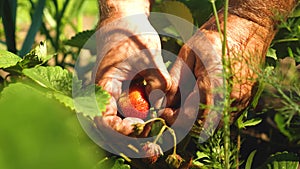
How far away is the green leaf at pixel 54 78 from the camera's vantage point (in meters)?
0.77

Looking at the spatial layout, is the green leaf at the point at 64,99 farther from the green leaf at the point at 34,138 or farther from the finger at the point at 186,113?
the green leaf at the point at 34,138

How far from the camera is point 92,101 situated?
2.29ft

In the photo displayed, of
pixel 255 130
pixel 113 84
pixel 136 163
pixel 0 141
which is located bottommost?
pixel 255 130

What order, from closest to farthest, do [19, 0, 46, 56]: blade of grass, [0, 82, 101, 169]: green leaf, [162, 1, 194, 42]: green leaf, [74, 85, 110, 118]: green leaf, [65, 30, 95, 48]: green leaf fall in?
[0, 82, 101, 169]: green leaf → [74, 85, 110, 118]: green leaf → [162, 1, 194, 42]: green leaf → [65, 30, 95, 48]: green leaf → [19, 0, 46, 56]: blade of grass

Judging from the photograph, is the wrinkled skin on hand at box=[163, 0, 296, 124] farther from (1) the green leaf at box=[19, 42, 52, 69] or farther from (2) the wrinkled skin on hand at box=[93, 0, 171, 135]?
(1) the green leaf at box=[19, 42, 52, 69]

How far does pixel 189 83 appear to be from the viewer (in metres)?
0.83

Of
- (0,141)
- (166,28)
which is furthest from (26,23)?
(0,141)

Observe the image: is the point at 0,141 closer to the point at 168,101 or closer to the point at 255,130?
the point at 168,101

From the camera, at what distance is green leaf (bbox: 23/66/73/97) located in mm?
766

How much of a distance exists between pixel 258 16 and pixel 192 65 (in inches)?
5.2

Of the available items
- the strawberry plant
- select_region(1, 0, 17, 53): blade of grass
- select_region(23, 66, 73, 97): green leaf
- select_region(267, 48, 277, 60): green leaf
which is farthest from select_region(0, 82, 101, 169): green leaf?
select_region(1, 0, 17, 53): blade of grass

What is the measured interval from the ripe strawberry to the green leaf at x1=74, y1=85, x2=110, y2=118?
68mm

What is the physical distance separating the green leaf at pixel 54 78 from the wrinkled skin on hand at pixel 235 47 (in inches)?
6.3

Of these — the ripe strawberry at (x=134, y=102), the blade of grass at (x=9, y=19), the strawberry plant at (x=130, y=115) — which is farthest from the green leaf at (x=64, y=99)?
the blade of grass at (x=9, y=19)
